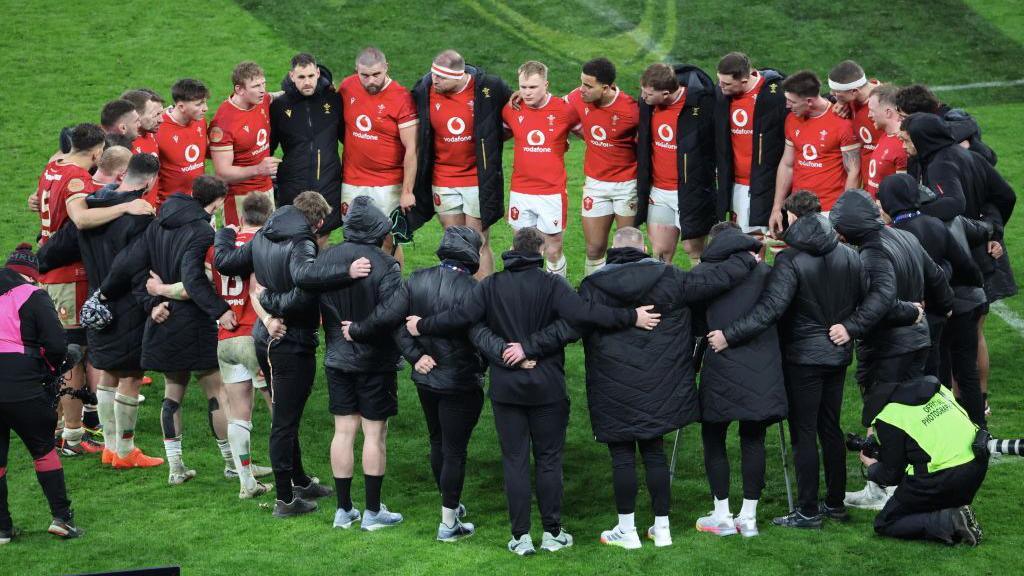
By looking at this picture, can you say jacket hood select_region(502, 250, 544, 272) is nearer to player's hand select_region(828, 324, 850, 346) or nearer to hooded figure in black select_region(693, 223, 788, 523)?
hooded figure in black select_region(693, 223, 788, 523)

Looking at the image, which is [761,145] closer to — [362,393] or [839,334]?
[839,334]

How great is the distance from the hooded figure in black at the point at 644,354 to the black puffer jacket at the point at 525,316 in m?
0.14

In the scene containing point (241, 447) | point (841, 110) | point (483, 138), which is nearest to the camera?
point (241, 447)

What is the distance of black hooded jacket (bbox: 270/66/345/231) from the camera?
11.0 m

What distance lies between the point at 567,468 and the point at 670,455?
753mm

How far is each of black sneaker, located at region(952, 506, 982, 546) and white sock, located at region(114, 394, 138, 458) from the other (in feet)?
17.9

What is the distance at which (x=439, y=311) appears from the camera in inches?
307

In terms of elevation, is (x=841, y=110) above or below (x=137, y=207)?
above

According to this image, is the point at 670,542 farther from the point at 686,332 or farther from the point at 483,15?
the point at 483,15

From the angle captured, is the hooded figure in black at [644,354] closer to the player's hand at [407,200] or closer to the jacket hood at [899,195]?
the jacket hood at [899,195]

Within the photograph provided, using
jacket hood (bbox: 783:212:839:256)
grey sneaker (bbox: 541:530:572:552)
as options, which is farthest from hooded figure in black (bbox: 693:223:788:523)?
grey sneaker (bbox: 541:530:572:552)

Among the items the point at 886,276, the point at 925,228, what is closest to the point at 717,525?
the point at 886,276

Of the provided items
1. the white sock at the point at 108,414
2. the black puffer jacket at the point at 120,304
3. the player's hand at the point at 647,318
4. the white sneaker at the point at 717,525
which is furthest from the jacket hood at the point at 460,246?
the white sock at the point at 108,414

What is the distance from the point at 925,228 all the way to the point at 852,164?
206 cm
